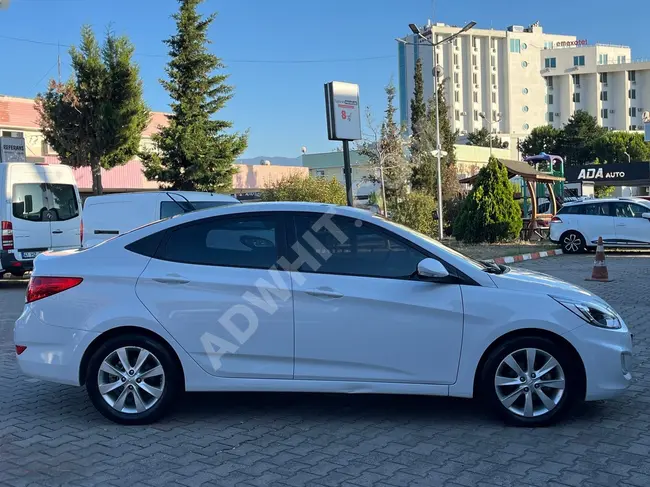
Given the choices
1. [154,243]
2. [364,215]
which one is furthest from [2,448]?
[364,215]

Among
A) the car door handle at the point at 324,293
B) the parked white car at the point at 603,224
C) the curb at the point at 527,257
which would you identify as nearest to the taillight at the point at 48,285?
the car door handle at the point at 324,293

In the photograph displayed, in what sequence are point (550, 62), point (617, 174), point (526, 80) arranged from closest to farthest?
point (617, 174), point (526, 80), point (550, 62)

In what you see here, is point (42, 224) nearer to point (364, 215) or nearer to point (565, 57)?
point (364, 215)

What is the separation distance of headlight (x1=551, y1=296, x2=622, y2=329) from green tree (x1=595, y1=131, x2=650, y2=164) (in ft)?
267

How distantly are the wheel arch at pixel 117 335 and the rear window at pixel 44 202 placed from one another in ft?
33.3

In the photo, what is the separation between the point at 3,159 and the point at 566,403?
17.6m

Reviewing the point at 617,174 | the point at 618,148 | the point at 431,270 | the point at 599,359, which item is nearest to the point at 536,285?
the point at 599,359

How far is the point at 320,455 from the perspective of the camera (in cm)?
428

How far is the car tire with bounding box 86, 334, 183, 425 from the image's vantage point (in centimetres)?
481

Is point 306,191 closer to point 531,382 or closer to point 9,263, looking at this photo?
point 9,263

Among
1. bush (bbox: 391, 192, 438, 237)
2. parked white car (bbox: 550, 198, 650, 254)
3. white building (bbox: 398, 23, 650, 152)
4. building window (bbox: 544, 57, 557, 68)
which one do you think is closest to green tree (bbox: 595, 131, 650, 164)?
white building (bbox: 398, 23, 650, 152)

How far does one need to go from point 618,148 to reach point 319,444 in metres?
84.4

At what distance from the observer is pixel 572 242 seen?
19.1 meters

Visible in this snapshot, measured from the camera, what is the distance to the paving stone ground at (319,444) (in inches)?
155
